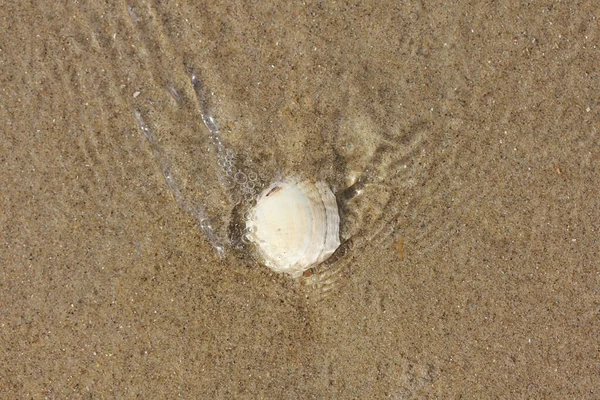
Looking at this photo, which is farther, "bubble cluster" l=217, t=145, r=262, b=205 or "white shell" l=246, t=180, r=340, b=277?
"bubble cluster" l=217, t=145, r=262, b=205

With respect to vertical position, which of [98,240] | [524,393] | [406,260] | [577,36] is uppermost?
[577,36]

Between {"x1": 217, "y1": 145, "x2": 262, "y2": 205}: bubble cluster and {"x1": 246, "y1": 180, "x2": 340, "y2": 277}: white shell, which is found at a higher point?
{"x1": 217, "y1": 145, "x2": 262, "y2": 205}: bubble cluster

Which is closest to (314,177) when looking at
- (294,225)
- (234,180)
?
(294,225)

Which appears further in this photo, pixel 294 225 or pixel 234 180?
pixel 234 180

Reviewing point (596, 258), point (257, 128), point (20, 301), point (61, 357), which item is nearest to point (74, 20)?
point (257, 128)

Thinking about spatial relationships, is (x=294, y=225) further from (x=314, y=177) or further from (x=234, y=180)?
(x=234, y=180)

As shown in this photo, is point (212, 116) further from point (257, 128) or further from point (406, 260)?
point (406, 260)
